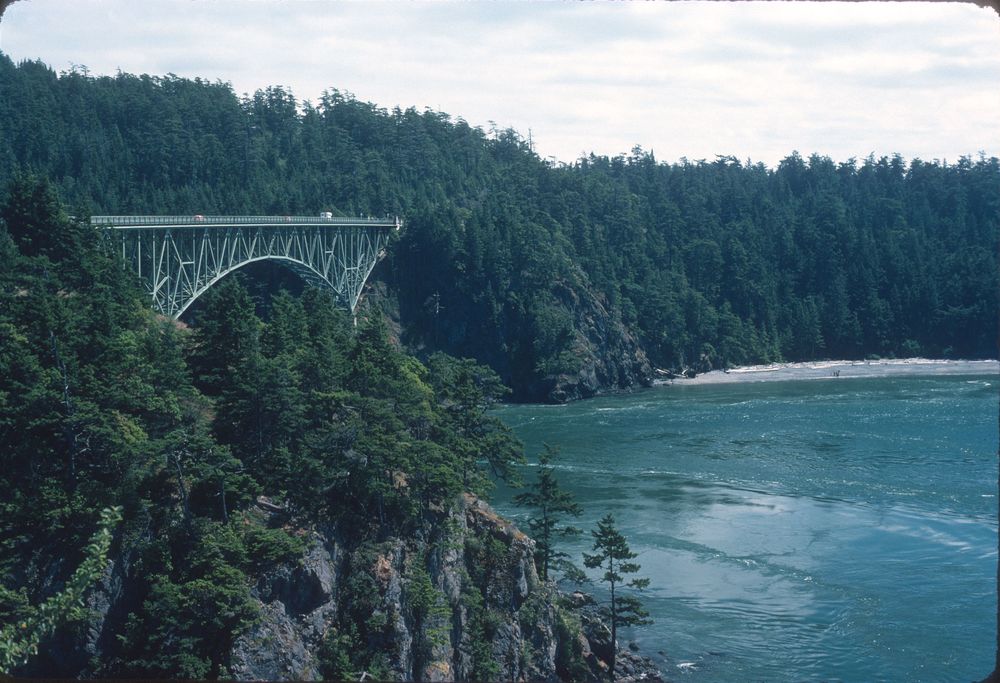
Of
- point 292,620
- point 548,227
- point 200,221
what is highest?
point 548,227

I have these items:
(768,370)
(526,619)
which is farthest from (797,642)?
(768,370)

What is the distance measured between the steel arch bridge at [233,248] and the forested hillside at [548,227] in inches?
150

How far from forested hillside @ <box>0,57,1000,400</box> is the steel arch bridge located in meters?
3.81

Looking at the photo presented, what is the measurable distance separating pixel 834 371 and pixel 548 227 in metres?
19.8

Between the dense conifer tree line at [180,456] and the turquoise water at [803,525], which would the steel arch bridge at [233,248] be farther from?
→ the turquoise water at [803,525]

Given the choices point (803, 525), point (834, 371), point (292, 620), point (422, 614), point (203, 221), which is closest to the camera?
point (292, 620)

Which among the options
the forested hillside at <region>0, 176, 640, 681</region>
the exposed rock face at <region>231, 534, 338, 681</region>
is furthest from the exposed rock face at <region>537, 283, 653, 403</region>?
the exposed rock face at <region>231, 534, 338, 681</region>

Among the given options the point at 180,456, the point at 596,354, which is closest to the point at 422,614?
the point at 180,456

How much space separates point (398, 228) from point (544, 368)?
1254 cm

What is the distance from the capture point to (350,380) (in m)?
17.8

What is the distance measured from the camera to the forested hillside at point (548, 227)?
167 feet

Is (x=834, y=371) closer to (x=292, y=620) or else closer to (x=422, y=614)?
(x=422, y=614)

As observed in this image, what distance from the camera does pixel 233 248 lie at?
1355 inches

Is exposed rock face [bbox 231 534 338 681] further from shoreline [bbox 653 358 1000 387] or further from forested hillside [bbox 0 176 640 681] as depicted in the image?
shoreline [bbox 653 358 1000 387]
